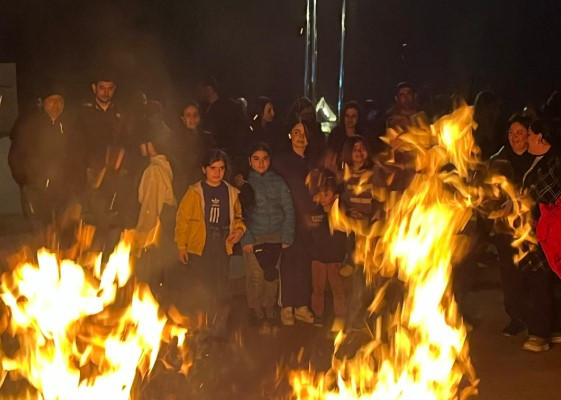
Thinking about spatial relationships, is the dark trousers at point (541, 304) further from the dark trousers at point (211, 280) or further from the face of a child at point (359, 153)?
the dark trousers at point (211, 280)

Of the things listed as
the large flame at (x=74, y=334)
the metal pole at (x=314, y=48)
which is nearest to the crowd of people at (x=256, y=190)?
the large flame at (x=74, y=334)

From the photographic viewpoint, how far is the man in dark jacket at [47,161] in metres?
7.84

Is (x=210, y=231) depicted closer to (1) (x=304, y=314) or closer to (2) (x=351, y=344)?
(1) (x=304, y=314)

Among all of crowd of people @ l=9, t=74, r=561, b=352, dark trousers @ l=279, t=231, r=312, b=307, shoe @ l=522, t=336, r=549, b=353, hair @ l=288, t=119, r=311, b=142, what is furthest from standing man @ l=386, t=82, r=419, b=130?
shoe @ l=522, t=336, r=549, b=353

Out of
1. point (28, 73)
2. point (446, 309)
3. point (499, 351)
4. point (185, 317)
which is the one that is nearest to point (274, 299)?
point (185, 317)

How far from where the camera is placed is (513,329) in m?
7.20

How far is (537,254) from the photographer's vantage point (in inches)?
273

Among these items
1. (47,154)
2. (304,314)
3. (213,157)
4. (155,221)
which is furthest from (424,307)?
(47,154)

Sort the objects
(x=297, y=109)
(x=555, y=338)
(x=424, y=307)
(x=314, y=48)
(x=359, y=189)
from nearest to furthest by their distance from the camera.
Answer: (x=424, y=307) < (x=555, y=338) < (x=359, y=189) < (x=297, y=109) < (x=314, y=48)

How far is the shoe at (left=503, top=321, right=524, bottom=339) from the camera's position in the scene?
7195 mm

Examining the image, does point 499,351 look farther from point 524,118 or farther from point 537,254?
point 524,118

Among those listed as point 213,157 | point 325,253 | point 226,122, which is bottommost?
point 325,253

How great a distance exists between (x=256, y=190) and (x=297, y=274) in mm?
866

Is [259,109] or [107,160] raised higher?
[259,109]
